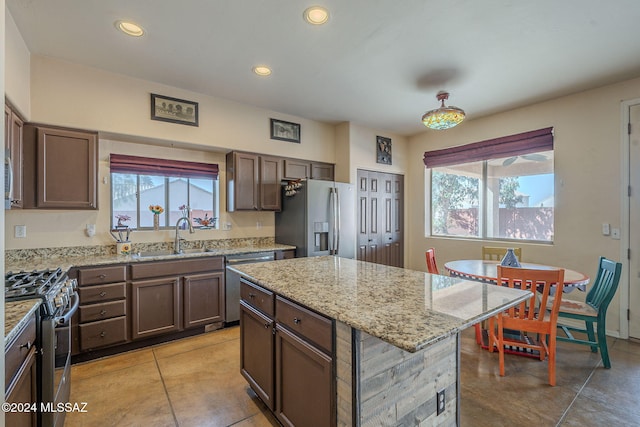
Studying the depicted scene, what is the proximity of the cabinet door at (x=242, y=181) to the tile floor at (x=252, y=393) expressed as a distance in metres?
1.73

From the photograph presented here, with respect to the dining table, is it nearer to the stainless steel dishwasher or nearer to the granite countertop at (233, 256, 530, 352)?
the granite countertop at (233, 256, 530, 352)

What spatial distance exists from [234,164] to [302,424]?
9.72ft

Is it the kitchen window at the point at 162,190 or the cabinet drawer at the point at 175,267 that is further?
the kitchen window at the point at 162,190

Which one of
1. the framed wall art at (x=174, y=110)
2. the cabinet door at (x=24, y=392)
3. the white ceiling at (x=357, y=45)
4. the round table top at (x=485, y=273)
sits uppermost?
the white ceiling at (x=357, y=45)

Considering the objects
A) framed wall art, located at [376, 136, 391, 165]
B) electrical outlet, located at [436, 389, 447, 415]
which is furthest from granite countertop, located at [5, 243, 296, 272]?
framed wall art, located at [376, 136, 391, 165]

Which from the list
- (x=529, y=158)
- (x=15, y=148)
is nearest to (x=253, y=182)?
(x=15, y=148)

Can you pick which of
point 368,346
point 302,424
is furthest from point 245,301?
point 368,346

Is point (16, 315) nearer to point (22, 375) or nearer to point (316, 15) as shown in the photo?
point (22, 375)

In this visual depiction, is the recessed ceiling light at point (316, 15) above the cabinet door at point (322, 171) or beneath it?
above

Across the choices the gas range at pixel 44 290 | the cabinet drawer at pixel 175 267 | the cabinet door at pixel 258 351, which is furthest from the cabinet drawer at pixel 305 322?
the cabinet drawer at pixel 175 267

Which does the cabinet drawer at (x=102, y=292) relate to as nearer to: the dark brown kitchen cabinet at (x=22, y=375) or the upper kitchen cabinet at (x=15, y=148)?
the upper kitchen cabinet at (x=15, y=148)

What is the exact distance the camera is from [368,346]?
124cm

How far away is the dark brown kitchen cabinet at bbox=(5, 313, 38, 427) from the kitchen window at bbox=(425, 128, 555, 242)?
Answer: 4.80 m

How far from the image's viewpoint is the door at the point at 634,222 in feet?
9.88
